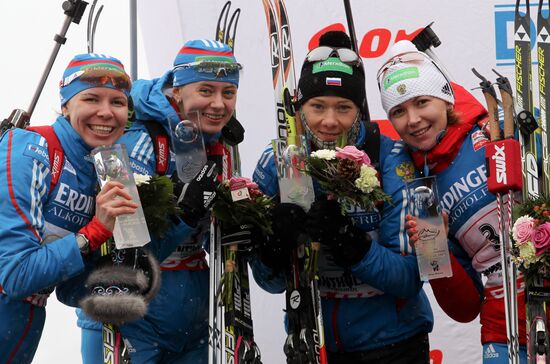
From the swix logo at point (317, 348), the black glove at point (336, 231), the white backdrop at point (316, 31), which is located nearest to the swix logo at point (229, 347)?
the swix logo at point (317, 348)

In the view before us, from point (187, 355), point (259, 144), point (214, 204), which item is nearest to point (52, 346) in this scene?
point (259, 144)

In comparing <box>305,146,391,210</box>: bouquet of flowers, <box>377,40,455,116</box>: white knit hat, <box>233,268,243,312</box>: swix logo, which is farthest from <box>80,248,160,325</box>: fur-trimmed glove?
<box>377,40,455,116</box>: white knit hat

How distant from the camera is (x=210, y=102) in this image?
4.68 metres

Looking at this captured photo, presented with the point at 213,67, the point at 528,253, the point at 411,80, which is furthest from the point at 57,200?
the point at 528,253

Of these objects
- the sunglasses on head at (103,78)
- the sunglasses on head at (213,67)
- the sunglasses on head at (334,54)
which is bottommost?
the sunglasses on head at (103,78)

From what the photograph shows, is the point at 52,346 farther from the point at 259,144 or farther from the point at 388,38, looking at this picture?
the point at 388,38

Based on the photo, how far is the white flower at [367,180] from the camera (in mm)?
4195

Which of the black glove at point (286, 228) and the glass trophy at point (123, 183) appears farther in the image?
the black glove at point (286, 228)

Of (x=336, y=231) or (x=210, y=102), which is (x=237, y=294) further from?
(x=210, y=102)

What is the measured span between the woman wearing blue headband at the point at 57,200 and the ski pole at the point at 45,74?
49 cm

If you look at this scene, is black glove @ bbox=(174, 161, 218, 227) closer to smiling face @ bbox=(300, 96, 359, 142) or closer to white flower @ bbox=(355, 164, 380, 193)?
smiling face @ bbox=(300, 96, 359, 142)

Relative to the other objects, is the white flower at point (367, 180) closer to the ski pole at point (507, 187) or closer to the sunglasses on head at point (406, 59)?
the ski pole at point (507, 187)

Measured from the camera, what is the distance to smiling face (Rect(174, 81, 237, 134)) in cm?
468

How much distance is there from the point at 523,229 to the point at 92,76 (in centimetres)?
190
